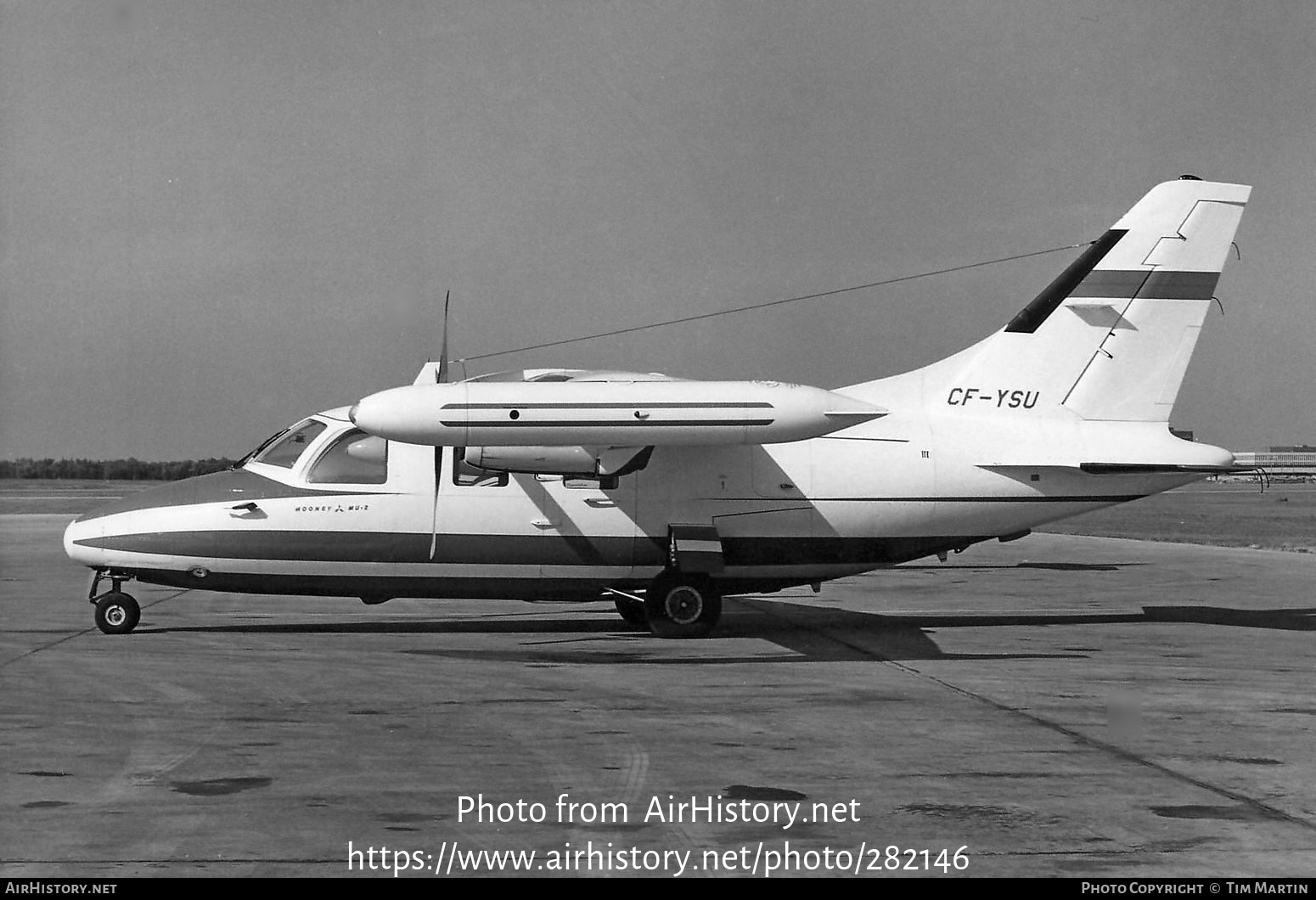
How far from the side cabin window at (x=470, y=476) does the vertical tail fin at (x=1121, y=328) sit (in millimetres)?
6071

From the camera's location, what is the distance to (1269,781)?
340 inches

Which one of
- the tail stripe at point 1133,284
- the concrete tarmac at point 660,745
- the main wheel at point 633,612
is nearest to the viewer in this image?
the concrete tarmac at point 660,745

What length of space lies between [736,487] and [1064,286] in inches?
218

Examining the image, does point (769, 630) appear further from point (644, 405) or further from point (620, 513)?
point (644, 405)

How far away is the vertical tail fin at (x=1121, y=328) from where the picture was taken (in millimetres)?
17922

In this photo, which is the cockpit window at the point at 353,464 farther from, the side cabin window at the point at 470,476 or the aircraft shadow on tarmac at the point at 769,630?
the aircraft shadow on tarmac at the point at 769,630

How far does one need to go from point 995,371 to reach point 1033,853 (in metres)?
11.8

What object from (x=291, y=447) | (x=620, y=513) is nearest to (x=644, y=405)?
(x=620, y=513)

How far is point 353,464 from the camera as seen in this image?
1700cm

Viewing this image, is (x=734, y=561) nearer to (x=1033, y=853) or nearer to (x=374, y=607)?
(x=374, y=607)

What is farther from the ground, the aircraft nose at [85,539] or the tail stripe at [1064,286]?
the tail stripe at [1064,286]

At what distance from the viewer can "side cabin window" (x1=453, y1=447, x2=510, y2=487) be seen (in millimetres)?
16859

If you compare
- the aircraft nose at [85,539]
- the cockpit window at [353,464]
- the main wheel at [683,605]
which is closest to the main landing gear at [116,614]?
the aircraft nose at [85,539]

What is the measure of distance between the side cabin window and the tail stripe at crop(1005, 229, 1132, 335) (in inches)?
293
